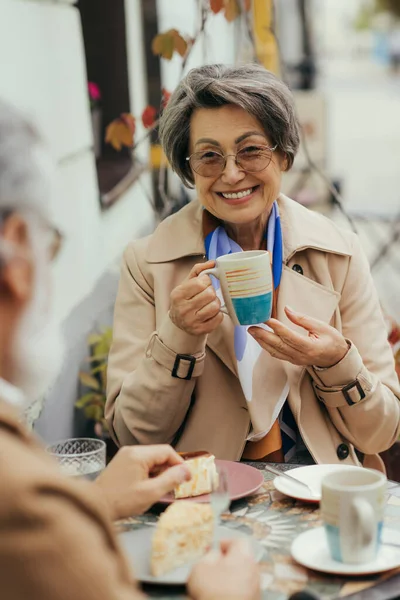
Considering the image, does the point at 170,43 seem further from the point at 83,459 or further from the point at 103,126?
the point at 83,459

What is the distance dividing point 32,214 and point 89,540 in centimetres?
48

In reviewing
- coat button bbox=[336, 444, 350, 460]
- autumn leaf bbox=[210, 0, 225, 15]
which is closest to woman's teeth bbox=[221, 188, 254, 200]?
coat button bbox=[336, 444, 350, 460]

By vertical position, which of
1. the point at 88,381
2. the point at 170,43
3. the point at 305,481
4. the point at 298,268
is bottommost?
the point at 88,381

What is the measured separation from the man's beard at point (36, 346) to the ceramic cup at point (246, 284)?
89cm

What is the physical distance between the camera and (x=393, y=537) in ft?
6.11

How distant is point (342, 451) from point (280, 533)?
81 centimetres

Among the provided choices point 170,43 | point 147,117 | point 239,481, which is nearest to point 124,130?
point 147,117

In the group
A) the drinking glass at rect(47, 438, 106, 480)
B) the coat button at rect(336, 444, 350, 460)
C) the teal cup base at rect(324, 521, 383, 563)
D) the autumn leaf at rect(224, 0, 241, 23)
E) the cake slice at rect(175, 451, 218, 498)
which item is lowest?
the drinking glass at rect(47, 438, 106, 480)

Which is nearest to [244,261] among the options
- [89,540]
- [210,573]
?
[210,573]

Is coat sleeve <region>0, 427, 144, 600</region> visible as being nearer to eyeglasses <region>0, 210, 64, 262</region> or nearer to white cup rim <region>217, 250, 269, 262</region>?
eyeglasses <region>0, 210, 64, 262</region>

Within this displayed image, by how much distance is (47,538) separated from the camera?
3.84 feet

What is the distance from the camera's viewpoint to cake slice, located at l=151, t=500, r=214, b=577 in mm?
1711

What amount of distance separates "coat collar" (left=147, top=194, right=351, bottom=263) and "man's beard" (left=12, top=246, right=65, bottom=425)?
4.52 ft

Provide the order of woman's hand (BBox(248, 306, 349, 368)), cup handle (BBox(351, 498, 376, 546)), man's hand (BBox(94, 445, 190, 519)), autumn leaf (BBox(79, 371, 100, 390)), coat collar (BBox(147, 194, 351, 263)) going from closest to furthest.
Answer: cup handle (BBox(351, 498, 376, 546)), man's hand (BBox(94, 445, 190, 519)), woman's hand (BBox(248, 306, 349, 368)), coat collar (BBox(147, 194, 351, 263)), autumn leaf (BBox(79, 371, 100, 390))
